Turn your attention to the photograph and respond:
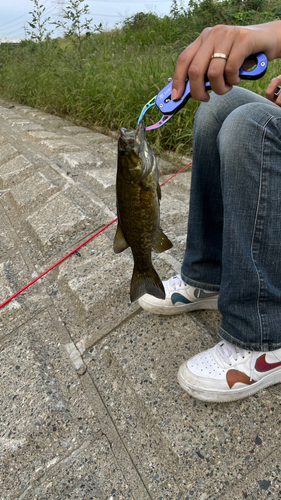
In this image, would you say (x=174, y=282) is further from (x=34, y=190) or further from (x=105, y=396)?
(x=34, y=190)

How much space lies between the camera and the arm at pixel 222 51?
100 centimetres

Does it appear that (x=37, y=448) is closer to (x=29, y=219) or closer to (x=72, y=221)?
(x=72, y=221)

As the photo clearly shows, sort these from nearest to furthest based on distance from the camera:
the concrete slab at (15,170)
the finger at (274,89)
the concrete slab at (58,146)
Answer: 1. the finger at (274,89)
2. the concrete slab at (15,170)
3. the concrete slab at (58,146)

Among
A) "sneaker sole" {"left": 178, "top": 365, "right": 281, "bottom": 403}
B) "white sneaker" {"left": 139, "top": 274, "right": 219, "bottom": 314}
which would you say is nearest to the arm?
"white sneaker" {"left": 139, "top": 274, "right": 219, "bottom": 314}

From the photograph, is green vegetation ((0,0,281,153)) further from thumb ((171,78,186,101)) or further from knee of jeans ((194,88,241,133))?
thumb ((171,78,186,101))

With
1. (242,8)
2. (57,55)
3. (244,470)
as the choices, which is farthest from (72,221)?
(242,8)

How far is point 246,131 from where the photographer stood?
3.80 ft

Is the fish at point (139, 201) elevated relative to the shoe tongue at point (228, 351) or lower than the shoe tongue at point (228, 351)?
elevated

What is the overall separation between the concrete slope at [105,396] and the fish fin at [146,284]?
33cm

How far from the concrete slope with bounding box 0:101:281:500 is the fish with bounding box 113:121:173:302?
41 centimetres

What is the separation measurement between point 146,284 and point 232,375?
1.57 ft

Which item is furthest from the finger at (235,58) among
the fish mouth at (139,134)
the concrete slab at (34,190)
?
the concrete slab at (34,190)

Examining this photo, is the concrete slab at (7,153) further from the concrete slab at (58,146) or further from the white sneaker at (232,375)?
the white sneaker at (232,375)

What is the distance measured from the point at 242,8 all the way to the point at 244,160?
10.3 m
